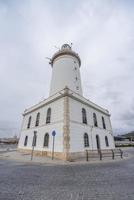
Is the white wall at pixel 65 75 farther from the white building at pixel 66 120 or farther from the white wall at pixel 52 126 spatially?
the white wall at pixel 52 126

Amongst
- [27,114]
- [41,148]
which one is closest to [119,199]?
[41,148]

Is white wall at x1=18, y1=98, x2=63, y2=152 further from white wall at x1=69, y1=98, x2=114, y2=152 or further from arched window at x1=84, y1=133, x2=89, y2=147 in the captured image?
arched window at x1=84, y1=133, x2=89, y2=147

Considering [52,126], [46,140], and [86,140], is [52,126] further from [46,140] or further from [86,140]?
[86,140]

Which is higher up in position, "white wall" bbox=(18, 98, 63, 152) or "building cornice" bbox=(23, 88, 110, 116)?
"building cornice" bbox=(23, 88, 110, 116)

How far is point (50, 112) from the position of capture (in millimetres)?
17891

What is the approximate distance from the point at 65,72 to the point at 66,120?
11486 mm

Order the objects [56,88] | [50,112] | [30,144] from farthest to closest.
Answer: [56,88], [30,144], [50,112]

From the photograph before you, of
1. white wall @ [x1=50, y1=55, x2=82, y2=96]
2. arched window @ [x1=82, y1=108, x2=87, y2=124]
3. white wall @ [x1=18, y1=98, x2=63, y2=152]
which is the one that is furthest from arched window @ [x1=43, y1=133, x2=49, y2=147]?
white wall @ [x1=50, y1=55, x2=82, y2=96]

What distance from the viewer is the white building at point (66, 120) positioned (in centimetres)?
1425

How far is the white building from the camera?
1425 cm

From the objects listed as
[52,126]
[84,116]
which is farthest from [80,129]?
[52,126]

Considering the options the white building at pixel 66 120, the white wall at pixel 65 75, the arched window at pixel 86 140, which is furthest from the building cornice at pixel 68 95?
the arched window at pixel 86 140

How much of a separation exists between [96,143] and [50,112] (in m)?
7.94

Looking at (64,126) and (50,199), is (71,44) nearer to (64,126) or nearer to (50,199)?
(64,126)
